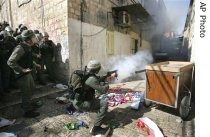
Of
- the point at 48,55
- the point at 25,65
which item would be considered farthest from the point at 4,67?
the point at 48,55

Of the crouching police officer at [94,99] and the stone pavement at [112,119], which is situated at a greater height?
the crouching police officer at [94,99]

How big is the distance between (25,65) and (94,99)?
1805 millimetres

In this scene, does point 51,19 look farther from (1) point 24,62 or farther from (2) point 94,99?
(2) point 94,99

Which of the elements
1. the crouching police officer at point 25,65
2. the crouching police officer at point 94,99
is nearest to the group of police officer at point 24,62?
the crouching police officer at point 25,65

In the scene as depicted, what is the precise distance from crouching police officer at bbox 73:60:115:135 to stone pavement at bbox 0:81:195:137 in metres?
0.30

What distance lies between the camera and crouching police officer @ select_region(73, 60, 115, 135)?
3742 mm

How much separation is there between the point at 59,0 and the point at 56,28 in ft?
3.59

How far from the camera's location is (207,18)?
4.63ft

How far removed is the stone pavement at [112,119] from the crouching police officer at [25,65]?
48 centimetres

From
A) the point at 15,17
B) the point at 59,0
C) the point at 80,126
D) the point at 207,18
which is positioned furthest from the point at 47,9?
the point at 207,18

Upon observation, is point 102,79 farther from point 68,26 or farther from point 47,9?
point 47,9

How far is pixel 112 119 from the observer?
443 centimetres

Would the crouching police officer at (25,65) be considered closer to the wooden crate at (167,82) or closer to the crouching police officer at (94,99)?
the crouching police officer at (94,99)

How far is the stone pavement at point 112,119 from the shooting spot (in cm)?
372
